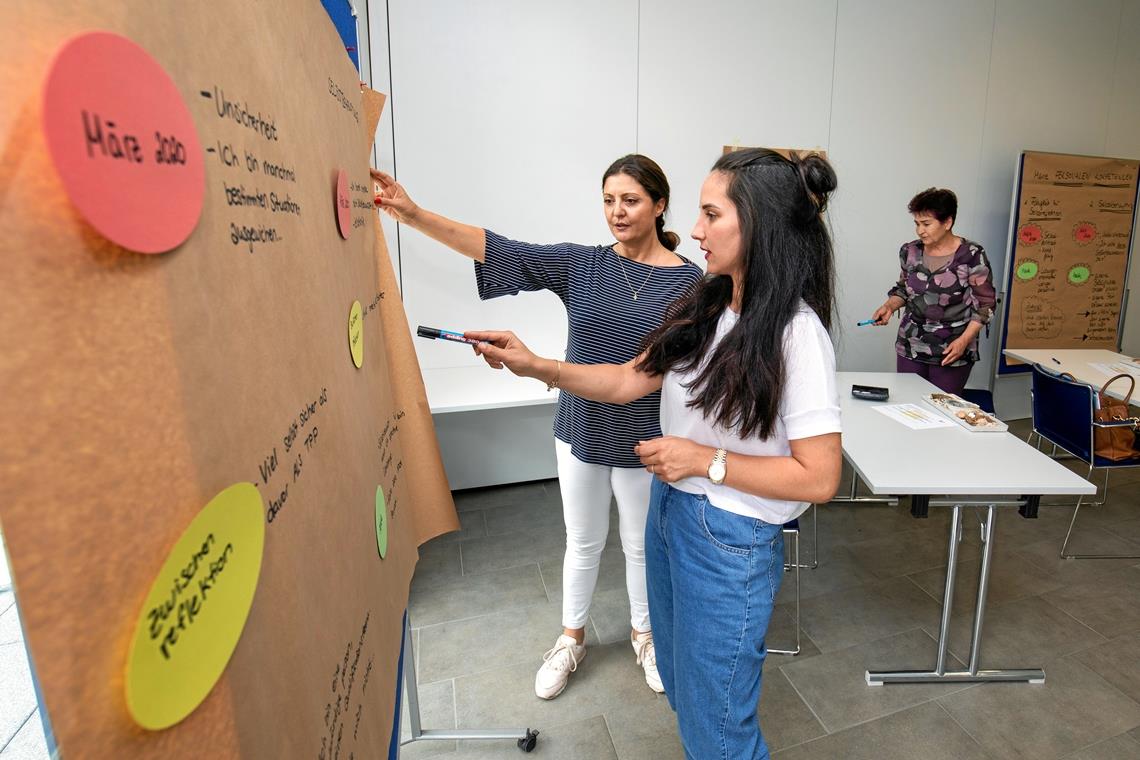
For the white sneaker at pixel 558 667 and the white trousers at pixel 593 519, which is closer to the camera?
the white trousers at pixel 593 519

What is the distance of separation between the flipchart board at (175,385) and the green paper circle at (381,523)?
0.15 metres

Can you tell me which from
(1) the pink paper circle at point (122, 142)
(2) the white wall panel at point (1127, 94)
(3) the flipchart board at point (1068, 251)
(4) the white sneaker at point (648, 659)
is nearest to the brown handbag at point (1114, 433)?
(3) the flipchart board at point (1068, 251)

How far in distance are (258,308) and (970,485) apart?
1948 mm

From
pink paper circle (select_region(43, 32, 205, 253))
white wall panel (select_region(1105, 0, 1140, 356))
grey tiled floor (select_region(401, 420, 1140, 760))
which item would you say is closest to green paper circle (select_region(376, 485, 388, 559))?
pink paper circle (select_region(43, 32, 205, 253))

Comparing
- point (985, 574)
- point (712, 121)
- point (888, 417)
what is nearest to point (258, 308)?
point (985, 574)

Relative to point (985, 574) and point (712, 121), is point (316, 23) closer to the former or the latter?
point (985, 574)

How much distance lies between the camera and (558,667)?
1974 mm

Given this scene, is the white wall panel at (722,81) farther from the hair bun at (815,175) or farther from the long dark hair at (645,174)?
the hair bun at (815,175)

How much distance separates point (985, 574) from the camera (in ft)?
6.32

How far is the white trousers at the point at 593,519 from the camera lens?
1.77 metres

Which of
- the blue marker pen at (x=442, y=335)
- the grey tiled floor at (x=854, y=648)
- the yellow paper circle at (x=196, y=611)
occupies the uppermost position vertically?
the blue marker pen at (x=442, y=335)

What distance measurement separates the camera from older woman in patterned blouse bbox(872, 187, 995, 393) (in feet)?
9.37

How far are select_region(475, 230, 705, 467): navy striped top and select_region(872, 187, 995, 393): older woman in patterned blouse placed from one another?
5.99 feet

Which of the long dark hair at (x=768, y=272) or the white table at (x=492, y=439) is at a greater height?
the long dark hair at (x=768, y=272)
